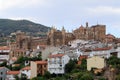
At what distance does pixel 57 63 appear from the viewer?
55094mm

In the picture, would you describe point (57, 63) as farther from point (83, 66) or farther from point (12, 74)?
point (12, 74)

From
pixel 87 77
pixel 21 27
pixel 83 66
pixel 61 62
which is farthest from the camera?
pixel 21 27

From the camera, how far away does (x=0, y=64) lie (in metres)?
67.6

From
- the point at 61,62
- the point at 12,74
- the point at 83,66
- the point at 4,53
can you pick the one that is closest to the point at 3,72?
the point at 12,74

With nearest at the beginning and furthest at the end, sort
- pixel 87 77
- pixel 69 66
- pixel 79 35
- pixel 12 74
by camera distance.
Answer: pixel 87 77
pixel 69 66
pixel 12 74
pixel 79 35

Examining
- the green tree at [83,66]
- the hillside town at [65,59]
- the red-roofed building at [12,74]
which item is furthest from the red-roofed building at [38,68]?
the green tree at [83,66]

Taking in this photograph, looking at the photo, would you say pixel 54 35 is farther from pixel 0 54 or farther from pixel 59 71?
pixel 59 71

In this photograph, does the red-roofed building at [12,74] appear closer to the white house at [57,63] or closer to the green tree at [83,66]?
the white house at [57,63]

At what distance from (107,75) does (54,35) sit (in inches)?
1193

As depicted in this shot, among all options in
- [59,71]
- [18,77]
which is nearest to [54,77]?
[59,71]

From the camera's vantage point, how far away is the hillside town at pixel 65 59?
49.4 m

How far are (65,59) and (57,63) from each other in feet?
3.78

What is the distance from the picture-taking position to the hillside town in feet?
162

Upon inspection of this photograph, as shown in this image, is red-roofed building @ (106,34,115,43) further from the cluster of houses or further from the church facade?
the cluster of houses
